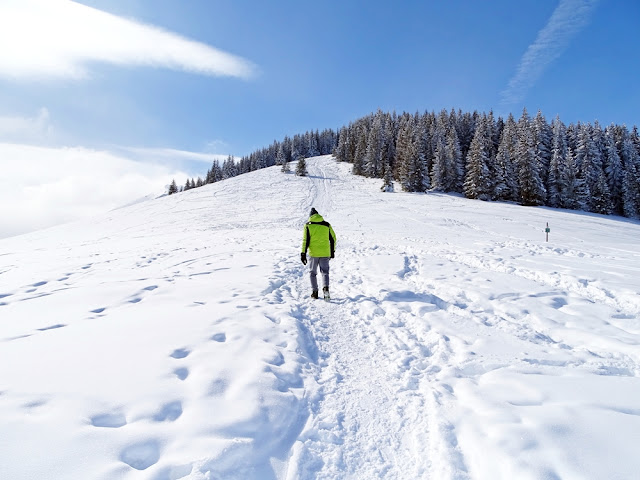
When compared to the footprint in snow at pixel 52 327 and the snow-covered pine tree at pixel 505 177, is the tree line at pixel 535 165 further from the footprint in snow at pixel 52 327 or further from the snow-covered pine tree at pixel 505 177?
the footprint in snow at pixel 52 327

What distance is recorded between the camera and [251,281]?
28.8ft

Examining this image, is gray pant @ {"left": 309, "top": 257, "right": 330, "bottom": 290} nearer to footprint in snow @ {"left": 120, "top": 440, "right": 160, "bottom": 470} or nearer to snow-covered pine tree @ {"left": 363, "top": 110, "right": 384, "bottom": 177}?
footprint in snow @ {"left": 120, "top": 440, "right": 160, "bottom": 470}

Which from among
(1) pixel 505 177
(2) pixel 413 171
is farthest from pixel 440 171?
Result: (1) pixel 505 177

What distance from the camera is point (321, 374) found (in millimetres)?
4477

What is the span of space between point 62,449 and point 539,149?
62.1 meters

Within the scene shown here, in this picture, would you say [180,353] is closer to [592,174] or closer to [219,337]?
[219,337]

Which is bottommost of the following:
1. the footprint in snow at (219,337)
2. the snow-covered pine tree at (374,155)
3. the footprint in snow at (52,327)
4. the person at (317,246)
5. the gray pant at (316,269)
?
the footprint in snow at (219,337)

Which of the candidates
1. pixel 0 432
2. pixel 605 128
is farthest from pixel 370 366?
pixel 605 128

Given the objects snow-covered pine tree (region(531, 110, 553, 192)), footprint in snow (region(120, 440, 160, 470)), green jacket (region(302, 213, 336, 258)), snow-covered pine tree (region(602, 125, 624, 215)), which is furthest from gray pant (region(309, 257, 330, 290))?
snow-covered pine tree (region(602, 125, 624, 215))

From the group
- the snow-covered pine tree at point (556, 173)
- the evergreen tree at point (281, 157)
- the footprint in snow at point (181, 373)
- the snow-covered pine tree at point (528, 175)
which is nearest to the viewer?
the footprint in snow at point (181, 373)

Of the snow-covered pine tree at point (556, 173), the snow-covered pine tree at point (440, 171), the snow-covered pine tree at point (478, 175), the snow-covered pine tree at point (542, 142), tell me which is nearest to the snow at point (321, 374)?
the snow-covered pine tree at point (478, 175)

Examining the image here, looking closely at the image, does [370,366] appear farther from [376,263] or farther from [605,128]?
[605,128]

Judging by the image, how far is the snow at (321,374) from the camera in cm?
273

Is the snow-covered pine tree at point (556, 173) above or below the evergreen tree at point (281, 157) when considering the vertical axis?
below
